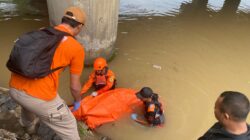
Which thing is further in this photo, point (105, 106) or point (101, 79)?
point (101, 79)

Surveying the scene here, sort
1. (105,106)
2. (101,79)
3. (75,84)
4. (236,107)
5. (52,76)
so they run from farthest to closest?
1. (101,79)
2. (105,106)
3. (75,84)
4. (52,76)
5. (236,107)

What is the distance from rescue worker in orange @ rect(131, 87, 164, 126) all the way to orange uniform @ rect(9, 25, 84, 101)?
1548 mm

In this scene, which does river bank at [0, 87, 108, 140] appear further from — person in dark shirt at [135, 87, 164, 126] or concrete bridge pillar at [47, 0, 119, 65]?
concrete bridge pillar at [47, 0, 119, 65]

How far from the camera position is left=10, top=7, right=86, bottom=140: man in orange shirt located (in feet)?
10.8

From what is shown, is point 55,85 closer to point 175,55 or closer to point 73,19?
point 73,19

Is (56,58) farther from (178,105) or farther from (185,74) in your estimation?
(185,74)

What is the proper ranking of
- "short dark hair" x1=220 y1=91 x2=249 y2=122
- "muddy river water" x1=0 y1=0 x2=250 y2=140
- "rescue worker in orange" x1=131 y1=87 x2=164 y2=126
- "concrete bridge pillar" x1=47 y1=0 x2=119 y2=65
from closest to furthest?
1. "short dark hair" x1=220 y1=91 x2=249 y2=122
2. "rescue worker in orange" x1=131 y1=87 x2=164 y2=126
3. "muddy river water" x1=0 y1=0 x2=250 y2=140
4. "concrete bridge pillar" x1=47 y1=0 x2=119 y2=65

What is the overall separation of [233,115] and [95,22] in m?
3.93

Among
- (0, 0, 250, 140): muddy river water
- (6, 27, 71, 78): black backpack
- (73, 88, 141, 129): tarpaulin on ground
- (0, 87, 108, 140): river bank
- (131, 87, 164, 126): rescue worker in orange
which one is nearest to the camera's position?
(6, 27, 71, 78): black backpack

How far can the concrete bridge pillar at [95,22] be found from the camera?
18.4ft

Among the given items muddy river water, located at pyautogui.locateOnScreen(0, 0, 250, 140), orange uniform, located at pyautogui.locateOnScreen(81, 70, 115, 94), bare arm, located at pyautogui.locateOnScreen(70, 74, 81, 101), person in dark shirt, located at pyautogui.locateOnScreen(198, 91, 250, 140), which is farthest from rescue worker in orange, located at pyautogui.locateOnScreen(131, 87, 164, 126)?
person in dark shirt, located at pyautogui.locateOnScreen(198, 91, 250, 140)

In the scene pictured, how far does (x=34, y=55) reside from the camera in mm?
3174

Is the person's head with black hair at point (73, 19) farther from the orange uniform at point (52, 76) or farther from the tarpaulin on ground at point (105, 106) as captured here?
the tarpaulin on ground at point (105, 106)

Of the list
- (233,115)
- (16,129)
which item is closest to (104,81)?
(16,129)
